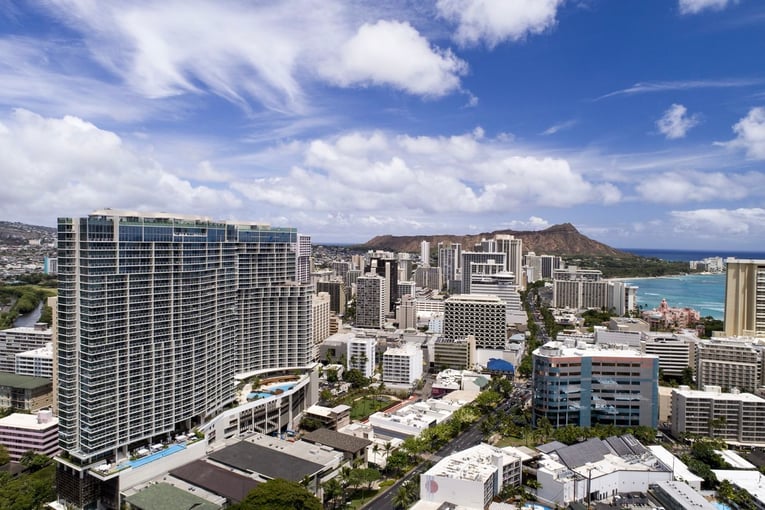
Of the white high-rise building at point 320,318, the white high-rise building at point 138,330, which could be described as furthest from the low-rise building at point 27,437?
the white high-rise building at point 320,318

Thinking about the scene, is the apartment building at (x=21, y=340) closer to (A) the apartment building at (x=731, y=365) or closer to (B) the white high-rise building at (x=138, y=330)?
(B) the white high-rise building at (x=138, y=330)

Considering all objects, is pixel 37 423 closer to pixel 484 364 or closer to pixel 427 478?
pixel 427 478

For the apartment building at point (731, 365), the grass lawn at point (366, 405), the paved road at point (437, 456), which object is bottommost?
the grass lawn at point (366, 405)

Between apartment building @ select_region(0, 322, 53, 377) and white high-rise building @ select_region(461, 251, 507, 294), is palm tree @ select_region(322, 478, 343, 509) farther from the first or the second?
white high-rise building @ select_region(461, 251, 507, 294)

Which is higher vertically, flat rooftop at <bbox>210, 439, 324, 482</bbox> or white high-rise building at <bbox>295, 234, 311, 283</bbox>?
white high-rise building at <bbox>295, 234, 311, 283</bbox>

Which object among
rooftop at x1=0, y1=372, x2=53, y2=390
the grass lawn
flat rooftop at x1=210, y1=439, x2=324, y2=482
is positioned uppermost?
rooftop at x1=0, y1=372, x2=53, y2=390

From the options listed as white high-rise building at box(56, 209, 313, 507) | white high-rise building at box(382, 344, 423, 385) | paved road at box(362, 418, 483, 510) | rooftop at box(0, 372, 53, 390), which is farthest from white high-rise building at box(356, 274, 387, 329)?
rooftop at box(0, 372, 53, 390)

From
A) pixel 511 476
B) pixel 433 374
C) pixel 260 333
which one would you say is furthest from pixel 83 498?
pixel 433 374
